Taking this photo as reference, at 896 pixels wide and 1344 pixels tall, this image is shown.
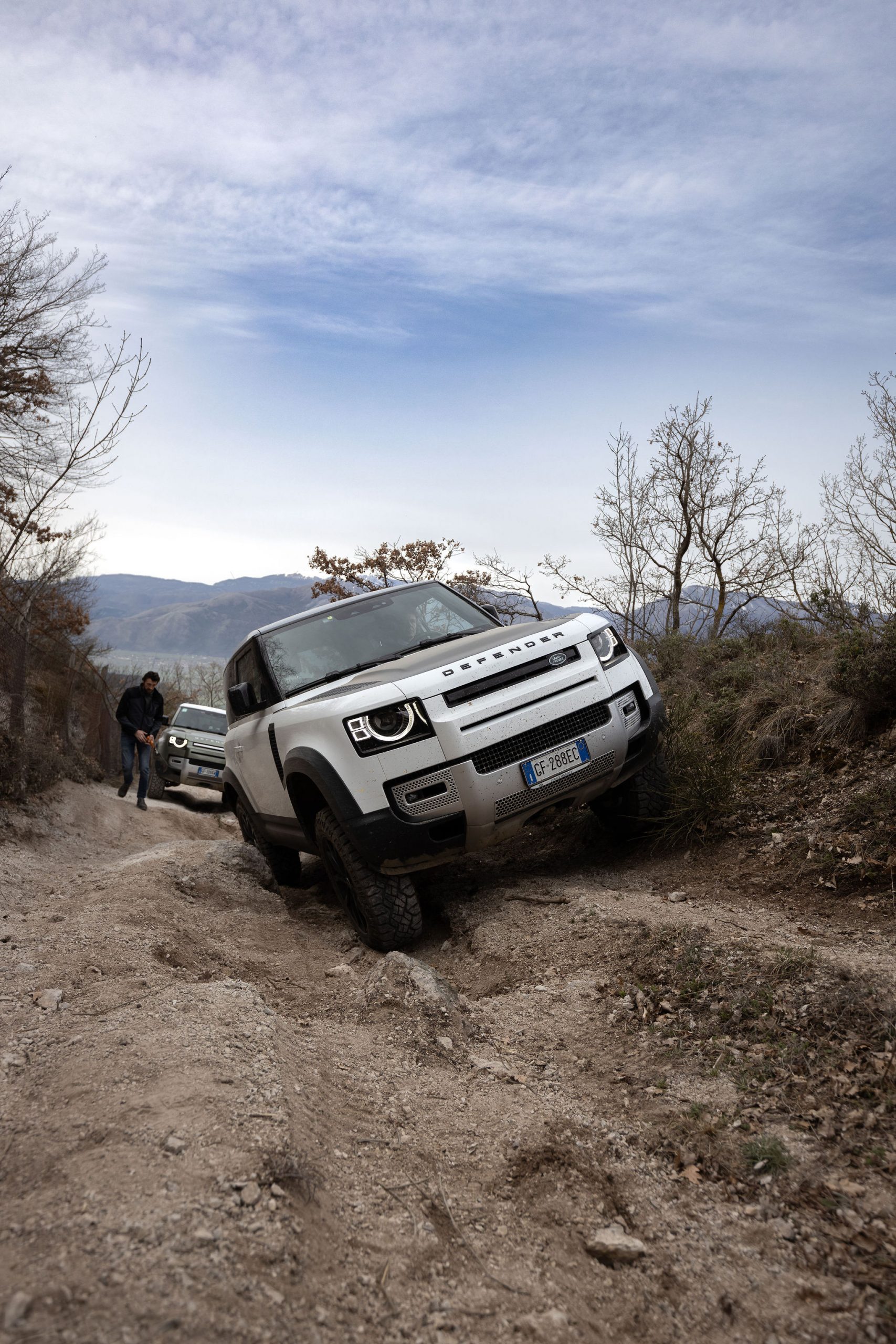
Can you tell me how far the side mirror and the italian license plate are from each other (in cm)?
210

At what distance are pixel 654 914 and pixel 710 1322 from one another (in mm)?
2475

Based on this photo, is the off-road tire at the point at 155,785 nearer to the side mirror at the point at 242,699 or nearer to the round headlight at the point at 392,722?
the side mirror at the point at 242,699

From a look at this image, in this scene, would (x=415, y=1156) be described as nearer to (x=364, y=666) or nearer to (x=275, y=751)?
(x=275, y=751)

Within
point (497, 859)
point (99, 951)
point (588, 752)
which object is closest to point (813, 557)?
point (497, 859)

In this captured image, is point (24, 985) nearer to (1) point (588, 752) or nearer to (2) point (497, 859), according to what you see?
(1) point (588, 752)

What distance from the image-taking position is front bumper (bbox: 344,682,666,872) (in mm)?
4395

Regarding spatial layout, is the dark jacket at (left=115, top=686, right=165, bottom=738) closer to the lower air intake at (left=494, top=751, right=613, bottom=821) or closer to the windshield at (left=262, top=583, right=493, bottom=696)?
the windshield at (left=262, top=583, right=493, bottom=696)

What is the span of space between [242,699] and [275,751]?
23.4 inches

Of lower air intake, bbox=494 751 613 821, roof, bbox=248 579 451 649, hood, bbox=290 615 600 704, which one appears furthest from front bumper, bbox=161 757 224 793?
lower air intake, bbox=494 751 613 821

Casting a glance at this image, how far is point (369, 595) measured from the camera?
609cm

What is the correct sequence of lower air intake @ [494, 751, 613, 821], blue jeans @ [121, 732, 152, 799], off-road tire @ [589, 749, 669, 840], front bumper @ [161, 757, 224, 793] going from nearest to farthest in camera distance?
lower air intake @ [494, 751, 613, 821] < off-road tire @ [589, 749, 669, 840] < blue jeans @ [121, 732, 152, 799] < front bumper @ [161, 757, 224, 793]

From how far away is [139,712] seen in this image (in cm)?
1288

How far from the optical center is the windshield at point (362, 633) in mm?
5590

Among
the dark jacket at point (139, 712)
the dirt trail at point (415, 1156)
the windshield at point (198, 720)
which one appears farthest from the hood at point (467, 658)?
the windshield at point (198, 720)
